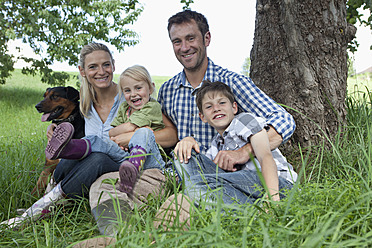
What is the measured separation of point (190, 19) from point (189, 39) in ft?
0.62

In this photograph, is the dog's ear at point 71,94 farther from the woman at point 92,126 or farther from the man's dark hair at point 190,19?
the man's dark hair at point 190,19

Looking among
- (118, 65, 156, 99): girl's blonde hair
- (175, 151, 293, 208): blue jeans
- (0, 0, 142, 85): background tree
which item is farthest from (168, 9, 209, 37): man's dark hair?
(0, 0, 142, 85): background tree

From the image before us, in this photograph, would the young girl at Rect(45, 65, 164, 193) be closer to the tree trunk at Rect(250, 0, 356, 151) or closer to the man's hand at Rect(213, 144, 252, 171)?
the man's hand at Rect(213, 144, 252, 171)

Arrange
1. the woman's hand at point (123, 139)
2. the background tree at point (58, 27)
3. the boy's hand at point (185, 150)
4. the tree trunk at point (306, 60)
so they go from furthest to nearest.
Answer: the background tree at point (58, 27) < the tree trunk at point (306, 60) < the woman's hand at point (123, 139) < the boy's hand at point (185, 150)

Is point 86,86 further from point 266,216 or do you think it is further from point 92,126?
point 266,216

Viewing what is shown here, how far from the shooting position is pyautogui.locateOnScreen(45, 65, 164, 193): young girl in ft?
8.59

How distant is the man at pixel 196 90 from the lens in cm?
290

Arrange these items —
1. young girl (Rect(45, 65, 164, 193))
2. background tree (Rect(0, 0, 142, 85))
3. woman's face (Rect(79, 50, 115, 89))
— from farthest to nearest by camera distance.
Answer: background tree (Rect(0, 0, 142, 85)), woman's face (Rect(79, 50, 115, 89)), young girl (Rect(45, 65, 164, 193))

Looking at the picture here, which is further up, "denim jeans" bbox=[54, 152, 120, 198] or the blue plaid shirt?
the blue plaid shirt

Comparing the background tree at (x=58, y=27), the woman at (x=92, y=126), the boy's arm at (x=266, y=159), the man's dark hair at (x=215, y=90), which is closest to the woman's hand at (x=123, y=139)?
the woman at (x=92, y=126)

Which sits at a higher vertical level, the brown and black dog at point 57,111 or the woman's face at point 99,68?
the woman's face at point 99,68

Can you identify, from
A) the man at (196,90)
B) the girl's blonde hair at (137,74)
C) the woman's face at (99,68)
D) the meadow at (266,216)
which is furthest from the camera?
the woman's face at (99,68)

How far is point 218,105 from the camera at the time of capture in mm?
2777

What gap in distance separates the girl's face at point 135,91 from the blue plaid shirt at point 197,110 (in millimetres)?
302
